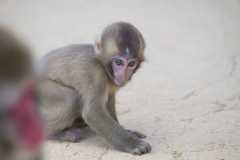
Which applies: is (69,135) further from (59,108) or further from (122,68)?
(122,68)

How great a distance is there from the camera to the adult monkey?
4.03 metres

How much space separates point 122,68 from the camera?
413 centimetres

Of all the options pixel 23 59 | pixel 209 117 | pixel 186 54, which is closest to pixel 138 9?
pixel 186 54

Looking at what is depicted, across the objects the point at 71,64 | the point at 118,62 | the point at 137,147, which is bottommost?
the point at 137,147

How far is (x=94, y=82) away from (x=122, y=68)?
1.24ft

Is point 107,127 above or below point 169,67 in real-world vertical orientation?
above

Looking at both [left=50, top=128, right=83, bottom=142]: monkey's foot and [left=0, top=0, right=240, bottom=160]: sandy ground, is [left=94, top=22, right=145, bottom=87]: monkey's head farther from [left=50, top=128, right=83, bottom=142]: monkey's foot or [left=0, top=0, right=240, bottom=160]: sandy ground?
[left=50, top=128, right=83, bottom=142]: monkey's foot

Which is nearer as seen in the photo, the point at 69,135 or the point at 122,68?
the point at 122,68

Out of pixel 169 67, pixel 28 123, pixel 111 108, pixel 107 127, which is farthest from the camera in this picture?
pixel 169 67

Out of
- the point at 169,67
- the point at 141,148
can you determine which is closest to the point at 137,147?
the point at 141,148

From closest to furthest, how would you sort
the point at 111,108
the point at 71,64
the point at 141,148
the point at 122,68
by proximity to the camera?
the point at 141,148, the point at 122,68, the point at 71,64, the point at 111,108

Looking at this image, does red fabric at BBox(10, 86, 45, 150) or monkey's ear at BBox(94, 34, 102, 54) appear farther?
monkey's ear at BBox(94, 34, 102, 54)

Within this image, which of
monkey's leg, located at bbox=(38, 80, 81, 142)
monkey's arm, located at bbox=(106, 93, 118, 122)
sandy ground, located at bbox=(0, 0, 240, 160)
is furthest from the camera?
monkey's arm, located at bbox=(106, 93, 118, 122)

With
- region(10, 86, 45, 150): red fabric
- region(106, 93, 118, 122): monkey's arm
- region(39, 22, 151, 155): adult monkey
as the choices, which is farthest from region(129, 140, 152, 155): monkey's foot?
region(10, 86, 45, 150): red fabric
